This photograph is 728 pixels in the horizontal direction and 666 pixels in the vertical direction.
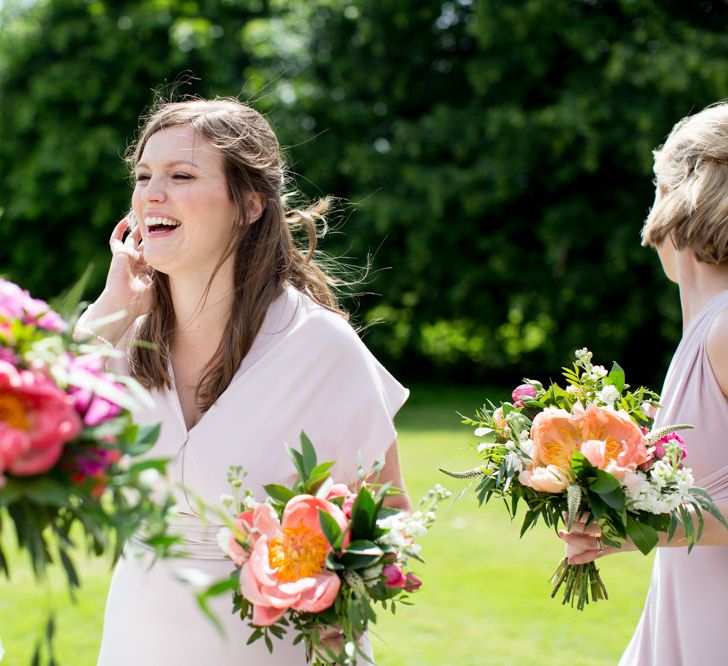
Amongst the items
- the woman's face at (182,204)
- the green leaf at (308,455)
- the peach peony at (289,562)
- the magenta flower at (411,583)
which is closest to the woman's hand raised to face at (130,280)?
the woman's face at (182,204)

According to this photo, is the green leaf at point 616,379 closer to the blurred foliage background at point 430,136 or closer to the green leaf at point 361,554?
the green leaf at point 361,554

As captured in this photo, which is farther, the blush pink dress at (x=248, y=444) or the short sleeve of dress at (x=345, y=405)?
the short sleeve of dress at (x=345, y=405)

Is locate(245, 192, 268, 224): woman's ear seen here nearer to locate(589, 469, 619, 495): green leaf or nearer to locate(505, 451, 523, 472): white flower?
locate(505, 451, 523, 472): white flower

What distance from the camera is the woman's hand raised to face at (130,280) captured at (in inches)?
127

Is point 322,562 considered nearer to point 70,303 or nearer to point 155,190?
point 70,303

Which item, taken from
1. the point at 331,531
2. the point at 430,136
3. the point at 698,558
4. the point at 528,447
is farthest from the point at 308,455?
the point at 430,136

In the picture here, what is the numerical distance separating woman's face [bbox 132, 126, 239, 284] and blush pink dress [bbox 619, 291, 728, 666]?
1.56 metres

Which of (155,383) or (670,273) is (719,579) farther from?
(155,383)

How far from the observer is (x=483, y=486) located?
111 inches

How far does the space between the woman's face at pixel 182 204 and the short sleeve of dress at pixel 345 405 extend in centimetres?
43

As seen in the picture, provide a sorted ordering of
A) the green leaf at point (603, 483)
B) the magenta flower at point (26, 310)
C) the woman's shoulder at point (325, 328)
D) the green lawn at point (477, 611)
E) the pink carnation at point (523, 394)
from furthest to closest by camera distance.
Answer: the green lawn at point (477, 611) → the woman's shoulder at point (325, 328) → the pink carnation at point (523, 394) → the green leaf at point (603, 483) → the magenta flower at point (26, 310)

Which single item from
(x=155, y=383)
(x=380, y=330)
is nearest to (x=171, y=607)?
(x=155, y=383)

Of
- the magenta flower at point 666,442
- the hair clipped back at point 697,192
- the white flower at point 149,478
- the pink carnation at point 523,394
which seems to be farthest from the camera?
the pink carnation at point 523,394

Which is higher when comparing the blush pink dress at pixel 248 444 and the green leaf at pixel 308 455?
the green leaf at pixel 308 455
